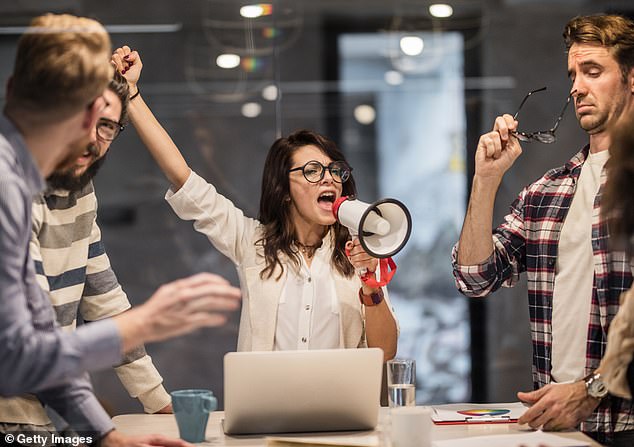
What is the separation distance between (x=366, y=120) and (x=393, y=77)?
244 mm

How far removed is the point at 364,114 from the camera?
410 centimetres

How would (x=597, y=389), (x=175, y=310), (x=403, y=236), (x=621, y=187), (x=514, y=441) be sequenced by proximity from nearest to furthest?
(x=175, y=310)
(x=621, y=187)
(x=514, y=441)
(x=597, y=389)
(x=403, y=236)

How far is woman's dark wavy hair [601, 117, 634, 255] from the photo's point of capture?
174 centimetres

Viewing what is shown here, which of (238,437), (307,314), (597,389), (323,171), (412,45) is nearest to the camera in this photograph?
(238,437)

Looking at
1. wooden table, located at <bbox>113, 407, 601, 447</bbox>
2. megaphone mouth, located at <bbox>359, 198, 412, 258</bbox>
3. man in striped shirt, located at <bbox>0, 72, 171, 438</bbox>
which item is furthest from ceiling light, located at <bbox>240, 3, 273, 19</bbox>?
wooden table, located at <bbox>113, 407, 601, 447</bbox>

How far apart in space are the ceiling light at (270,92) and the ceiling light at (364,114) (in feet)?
1.32

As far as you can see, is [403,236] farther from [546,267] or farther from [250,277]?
[250,277]

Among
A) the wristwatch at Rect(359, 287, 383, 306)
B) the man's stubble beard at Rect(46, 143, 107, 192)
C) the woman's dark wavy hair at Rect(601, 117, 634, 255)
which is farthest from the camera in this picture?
the wristwatch at Rect(359, 287, 383, 306)

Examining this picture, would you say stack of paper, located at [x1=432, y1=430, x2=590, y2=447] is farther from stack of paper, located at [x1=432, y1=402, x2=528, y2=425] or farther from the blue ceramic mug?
the blue ceramic mug

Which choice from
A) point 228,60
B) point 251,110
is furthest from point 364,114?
point 228,60

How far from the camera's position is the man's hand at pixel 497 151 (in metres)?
2.66

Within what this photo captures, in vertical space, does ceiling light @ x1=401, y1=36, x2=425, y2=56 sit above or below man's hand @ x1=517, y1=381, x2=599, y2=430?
above

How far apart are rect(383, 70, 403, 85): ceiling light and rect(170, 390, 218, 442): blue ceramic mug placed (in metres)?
2.43

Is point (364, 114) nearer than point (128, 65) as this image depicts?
No
